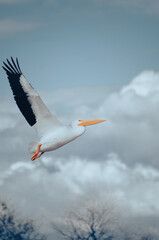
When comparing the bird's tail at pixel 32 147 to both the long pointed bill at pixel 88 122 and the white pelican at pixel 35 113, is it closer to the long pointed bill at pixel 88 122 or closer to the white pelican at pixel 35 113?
the white pelican at pixel 35 113

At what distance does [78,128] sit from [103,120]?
0.75m

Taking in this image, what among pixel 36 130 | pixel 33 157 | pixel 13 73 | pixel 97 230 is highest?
pixel 97 230

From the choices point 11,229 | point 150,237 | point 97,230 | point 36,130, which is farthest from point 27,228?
point 36,130

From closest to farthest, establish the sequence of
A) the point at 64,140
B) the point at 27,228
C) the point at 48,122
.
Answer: the point at 64,140 → the point at 48,122 → the point at 27,228

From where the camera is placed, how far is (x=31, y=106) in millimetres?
14312

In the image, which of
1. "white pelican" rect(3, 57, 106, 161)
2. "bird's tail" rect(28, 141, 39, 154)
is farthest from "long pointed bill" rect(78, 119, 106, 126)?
"bird's tail" rect(28, 141, 39, 154)

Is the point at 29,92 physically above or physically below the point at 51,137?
above

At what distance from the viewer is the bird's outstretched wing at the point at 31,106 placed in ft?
46.5

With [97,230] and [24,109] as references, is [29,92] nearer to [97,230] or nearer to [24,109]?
[24,109]

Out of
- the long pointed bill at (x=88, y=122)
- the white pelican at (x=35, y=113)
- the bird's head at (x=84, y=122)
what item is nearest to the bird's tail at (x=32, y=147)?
the white pelican at (x=35, y=113)

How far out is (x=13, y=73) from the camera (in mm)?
14508

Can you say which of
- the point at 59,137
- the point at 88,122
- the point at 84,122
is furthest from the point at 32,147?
the point at 88,122

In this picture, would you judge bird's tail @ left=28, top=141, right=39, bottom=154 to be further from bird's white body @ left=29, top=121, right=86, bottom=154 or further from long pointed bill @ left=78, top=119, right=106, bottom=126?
long pointed bill @ left=78, top=119, right=106, bottom=126

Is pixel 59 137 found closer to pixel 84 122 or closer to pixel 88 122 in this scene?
pixel 84 122
